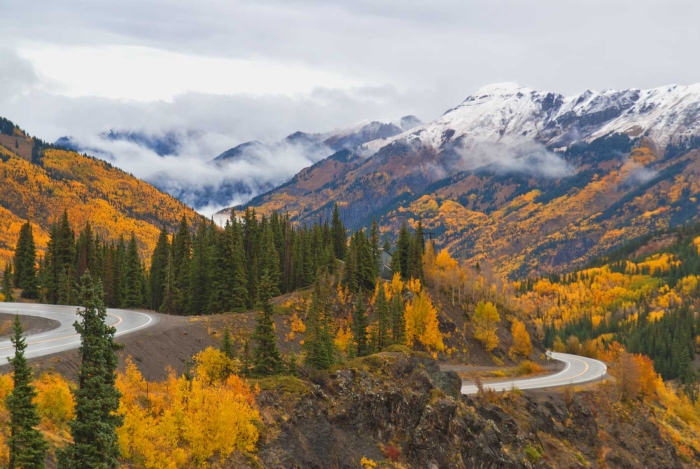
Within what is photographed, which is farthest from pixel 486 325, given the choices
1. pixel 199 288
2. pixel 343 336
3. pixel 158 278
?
pixel 158 278

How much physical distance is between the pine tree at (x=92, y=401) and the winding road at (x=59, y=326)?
16938 mm

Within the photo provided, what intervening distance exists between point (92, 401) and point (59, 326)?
34.7m

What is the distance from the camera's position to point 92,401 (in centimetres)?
2977

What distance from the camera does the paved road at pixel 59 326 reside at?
48287 millimetres

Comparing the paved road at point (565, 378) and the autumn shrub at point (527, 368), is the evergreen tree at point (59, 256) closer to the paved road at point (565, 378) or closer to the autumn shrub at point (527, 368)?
the paved road at point (565, 378)

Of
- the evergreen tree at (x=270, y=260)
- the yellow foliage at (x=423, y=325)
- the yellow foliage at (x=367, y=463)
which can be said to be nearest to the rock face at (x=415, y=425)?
the yellow foliage at (x=367, y=463)

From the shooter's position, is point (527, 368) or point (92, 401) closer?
point (92, 401)

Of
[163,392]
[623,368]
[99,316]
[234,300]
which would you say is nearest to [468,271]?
[623,368]

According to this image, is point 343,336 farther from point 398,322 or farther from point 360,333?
point 360,333

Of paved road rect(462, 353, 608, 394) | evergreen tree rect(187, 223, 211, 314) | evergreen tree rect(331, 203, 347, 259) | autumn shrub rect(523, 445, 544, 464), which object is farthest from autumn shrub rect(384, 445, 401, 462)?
evergreen tree rect(331, 203, 347, 259)

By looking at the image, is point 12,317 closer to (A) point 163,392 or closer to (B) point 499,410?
(A) point 163,392

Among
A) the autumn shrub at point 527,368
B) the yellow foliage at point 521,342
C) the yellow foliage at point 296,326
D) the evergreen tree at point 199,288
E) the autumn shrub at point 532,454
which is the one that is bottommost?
the autumn shrub at point 532,454

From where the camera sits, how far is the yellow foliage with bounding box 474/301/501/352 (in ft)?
372

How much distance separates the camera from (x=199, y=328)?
237ft
